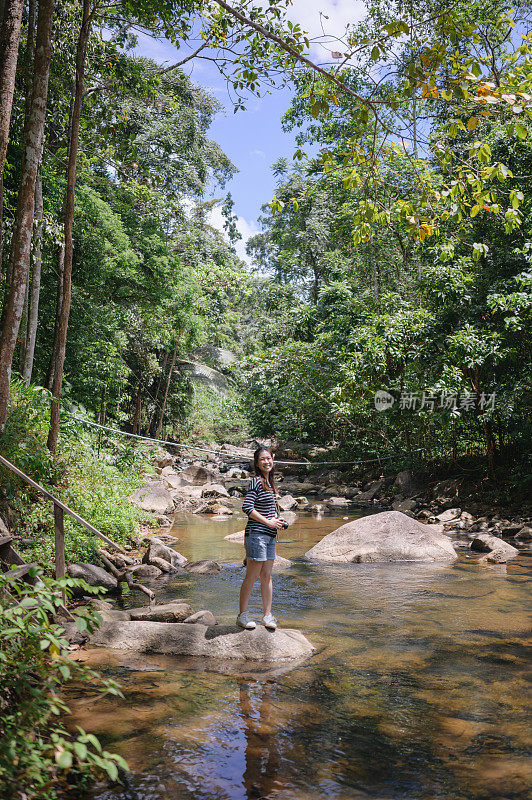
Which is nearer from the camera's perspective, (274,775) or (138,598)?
(274,775)

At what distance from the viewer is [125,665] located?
5016 millimetres

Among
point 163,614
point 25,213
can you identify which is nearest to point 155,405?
point 25,213

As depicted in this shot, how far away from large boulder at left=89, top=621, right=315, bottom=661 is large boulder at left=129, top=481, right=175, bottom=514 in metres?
7.18

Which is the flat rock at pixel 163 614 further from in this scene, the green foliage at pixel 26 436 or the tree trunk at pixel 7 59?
the tree trunk at pixel 7 59

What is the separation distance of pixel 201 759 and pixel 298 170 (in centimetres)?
2684

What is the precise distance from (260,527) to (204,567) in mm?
3678

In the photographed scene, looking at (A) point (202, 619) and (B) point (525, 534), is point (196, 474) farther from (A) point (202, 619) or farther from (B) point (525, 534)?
(A) point (202, 619)

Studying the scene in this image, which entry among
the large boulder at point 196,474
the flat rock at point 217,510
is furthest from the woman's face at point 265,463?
the large boulder at point 196,474

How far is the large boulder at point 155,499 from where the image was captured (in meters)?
13.2

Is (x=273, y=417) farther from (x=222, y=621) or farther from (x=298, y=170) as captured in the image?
(x=222, y=621)

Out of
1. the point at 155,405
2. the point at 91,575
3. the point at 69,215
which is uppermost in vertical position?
the point at 69,215

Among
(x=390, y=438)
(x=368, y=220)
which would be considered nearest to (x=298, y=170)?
(x=390, y=438)

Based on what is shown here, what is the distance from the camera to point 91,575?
6926mm

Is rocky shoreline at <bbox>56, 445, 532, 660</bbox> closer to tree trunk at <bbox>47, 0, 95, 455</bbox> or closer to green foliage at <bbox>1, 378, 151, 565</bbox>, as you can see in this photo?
green foliage at <bbox>1, 378, 151, 565</bbox>
